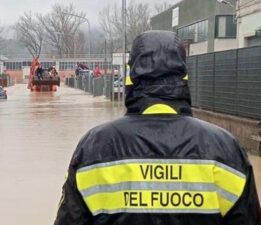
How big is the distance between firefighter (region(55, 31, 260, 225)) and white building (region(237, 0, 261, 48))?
2046 cm

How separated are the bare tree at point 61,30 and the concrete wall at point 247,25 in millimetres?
92315

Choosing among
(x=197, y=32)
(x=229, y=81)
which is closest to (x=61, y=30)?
(x=197, y=32)

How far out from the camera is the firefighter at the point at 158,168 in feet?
7.97

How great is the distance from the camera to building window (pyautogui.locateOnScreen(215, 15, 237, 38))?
155 ft

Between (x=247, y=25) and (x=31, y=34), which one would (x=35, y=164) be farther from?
(x=31, y=34)

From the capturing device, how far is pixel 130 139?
97.2 inches

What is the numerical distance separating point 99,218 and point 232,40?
4513 centimetres

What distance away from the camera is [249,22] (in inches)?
960

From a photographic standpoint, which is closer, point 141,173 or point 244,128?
point 141,173

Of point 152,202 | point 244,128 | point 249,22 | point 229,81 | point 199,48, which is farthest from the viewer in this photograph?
point 199,48

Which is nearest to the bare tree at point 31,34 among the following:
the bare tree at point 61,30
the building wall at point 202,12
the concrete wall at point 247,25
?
the bare tree at point 61,30

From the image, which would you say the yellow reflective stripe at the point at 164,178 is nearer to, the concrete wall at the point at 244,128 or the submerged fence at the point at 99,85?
the concrete wall at the point at 244,128

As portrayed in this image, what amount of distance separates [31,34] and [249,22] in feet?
329

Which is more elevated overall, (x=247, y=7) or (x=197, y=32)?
(x=247, y=7)
